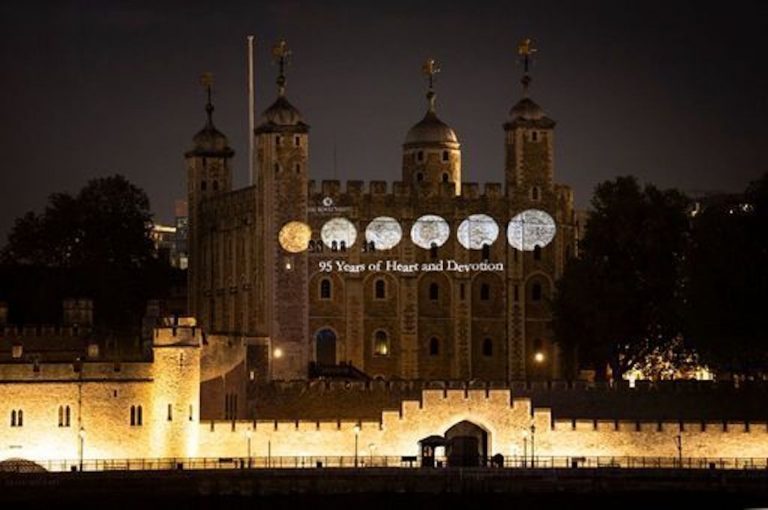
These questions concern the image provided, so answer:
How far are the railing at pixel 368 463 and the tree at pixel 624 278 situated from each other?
16454mm

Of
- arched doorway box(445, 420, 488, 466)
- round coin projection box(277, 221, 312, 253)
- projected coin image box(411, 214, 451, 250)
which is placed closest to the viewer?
arched doorway box(445, 420, 488, 466)

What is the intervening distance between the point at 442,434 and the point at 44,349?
1739 cm

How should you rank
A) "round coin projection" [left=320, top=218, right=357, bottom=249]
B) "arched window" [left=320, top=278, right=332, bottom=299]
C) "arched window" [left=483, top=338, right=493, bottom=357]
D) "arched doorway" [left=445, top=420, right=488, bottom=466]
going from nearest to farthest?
1. "arched doorway" [left=445, top=420, right=488, bottom=466]
2. "round coin projection" [left=320, top=218, right=357, bottom=249]
3. "arched window" [left=320, top=278, right=332, bottom=299]
4. "arched window" [left=483, top=338, right=493, bottom=357]

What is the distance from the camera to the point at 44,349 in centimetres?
11338

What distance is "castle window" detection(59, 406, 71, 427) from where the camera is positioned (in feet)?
328

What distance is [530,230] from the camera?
132 m

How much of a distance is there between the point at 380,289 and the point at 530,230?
719 cm

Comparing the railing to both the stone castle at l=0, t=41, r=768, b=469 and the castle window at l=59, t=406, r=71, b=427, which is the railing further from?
the castle window at l=59, t=406, r=71, b=427

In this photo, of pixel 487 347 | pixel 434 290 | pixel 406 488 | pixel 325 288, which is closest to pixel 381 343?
pixel 434 290

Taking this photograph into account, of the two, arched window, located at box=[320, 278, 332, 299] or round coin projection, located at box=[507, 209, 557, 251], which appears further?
round coin projection, located at box=[507, 209, 557, 251]

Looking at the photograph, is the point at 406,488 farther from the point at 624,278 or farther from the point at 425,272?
the point at 425,272

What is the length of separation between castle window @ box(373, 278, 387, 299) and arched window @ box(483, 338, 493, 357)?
5010mm

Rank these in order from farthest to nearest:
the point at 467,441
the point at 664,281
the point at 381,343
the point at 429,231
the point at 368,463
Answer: the point at 429,231 < the point at 381,343 < the point at 664,281 < the point at 467,441 < the point at 368,463

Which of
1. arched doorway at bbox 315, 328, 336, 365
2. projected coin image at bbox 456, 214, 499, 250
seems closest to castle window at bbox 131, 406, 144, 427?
arched doorway at bbox 315, 328, 336, 365
